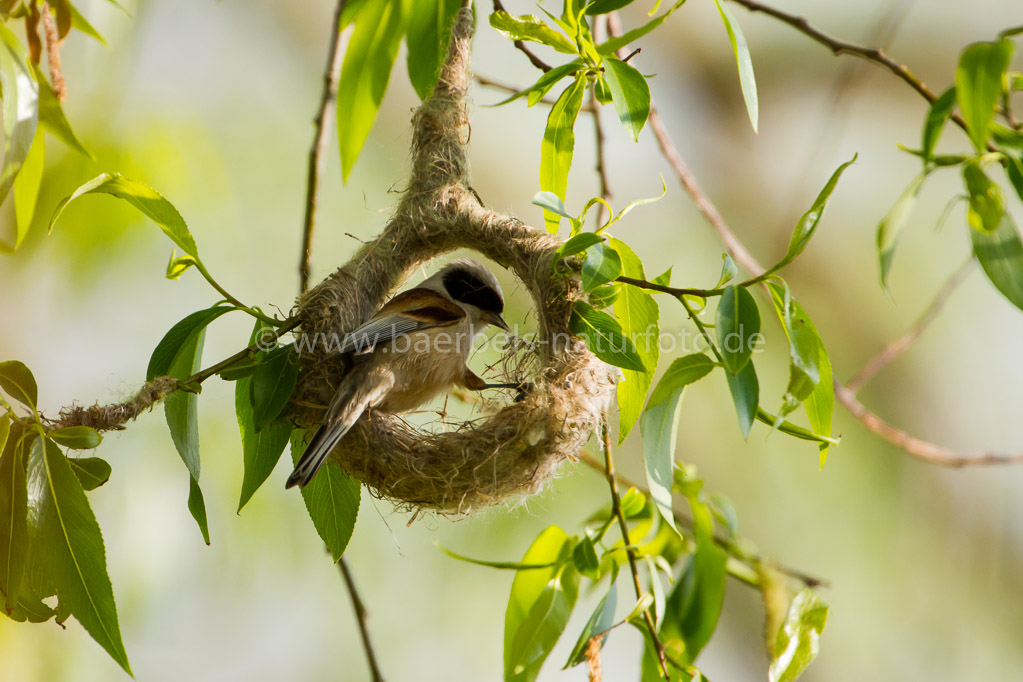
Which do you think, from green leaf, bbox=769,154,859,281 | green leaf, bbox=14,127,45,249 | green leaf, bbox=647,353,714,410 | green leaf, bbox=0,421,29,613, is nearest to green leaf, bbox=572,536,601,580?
green leaf, bbox=647,353,714,410

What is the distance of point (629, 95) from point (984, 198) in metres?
0.62

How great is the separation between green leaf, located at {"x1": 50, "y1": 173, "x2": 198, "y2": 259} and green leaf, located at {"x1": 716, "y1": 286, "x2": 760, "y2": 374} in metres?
1.01

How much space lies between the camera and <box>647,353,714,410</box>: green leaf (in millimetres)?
1443

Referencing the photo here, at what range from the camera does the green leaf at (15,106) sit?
1.39 meters

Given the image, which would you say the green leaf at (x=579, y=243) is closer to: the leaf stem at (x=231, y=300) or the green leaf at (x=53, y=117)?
the leaf stem at (x=231, y=300)

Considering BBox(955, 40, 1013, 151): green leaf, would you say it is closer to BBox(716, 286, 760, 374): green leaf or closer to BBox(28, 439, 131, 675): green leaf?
BBox(716, 286, 760, 374): green leaf

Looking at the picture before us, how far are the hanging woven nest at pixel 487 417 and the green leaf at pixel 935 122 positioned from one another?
78 cm

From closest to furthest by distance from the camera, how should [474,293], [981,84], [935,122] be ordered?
[981,84]
[935,122]
[474,293]

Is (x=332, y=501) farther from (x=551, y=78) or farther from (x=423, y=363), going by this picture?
(x=551, y=78)

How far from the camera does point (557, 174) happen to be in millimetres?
1752

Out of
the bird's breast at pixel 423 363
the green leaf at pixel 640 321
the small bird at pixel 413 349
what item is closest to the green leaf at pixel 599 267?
the green leaf at pixel 640 321

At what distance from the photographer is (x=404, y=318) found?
2.15 m

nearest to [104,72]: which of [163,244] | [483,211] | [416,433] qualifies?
[163,244]

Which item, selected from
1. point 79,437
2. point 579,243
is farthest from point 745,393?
point 79,437
